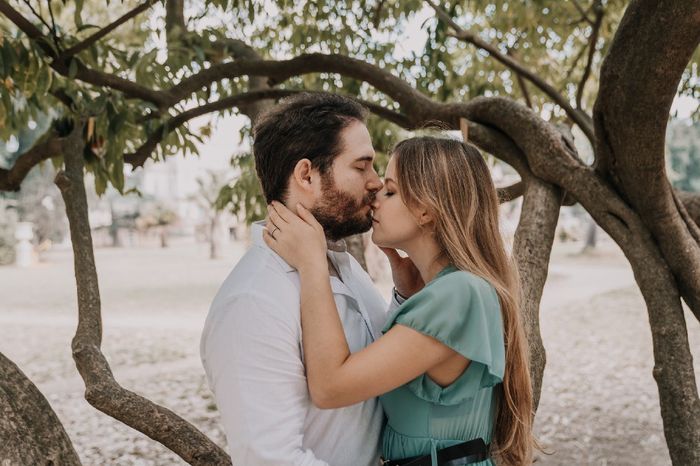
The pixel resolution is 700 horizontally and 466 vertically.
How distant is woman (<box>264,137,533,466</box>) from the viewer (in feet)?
5.85

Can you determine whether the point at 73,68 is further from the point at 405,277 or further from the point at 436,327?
the point at 436,327

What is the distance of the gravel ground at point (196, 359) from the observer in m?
7.48

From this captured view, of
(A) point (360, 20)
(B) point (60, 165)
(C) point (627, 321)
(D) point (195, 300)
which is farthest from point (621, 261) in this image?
(B) point (60, 165)

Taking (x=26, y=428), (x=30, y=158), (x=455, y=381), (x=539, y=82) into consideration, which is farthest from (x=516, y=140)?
(x=30, y=158)

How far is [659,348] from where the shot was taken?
3.51 m

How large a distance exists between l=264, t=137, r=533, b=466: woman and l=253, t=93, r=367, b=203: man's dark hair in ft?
0.36

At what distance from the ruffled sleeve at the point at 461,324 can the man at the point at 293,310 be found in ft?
0.79

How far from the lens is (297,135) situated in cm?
204

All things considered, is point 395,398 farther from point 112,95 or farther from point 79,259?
point 112,95

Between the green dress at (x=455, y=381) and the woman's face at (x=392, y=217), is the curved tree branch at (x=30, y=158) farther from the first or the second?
the green dress at (x=455, y=381)

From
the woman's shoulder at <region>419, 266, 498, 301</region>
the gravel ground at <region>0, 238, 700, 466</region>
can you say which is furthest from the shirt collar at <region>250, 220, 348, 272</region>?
the gravel ground at <region>0, 238, 700, 466</region>

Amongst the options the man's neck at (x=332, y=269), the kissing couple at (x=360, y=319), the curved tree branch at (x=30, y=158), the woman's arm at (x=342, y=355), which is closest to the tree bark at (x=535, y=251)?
the kissing couple at (x=360, y=319)

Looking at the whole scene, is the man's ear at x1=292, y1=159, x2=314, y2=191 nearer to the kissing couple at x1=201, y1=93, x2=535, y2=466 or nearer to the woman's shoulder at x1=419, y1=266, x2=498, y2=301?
the kissing couple at x1=201, y1=93, x2=535, y2=466

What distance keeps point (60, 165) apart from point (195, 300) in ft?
45.2
